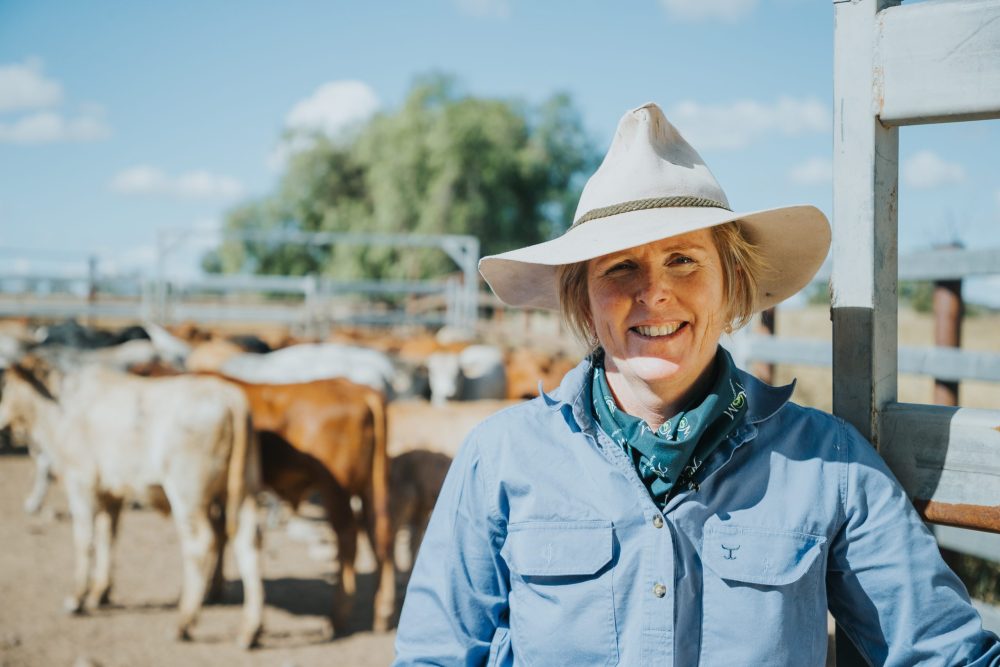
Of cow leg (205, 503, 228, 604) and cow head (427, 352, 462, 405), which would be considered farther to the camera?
cow head (427, 352, 462, 405)

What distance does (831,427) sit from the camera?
5.02 feet

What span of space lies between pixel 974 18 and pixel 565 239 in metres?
0.81

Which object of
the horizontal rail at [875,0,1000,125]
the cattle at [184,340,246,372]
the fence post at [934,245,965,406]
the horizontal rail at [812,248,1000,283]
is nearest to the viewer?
the horizontal rail at [875,0,1000,125]

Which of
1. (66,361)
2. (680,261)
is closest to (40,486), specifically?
(66,361)

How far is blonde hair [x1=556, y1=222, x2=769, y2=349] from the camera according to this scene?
5.48 ft

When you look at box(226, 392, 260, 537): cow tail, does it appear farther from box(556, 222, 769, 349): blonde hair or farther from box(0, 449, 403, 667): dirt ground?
box(556, 222, 769, 349): blonde hair

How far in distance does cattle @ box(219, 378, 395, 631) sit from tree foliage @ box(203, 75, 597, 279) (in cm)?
2171

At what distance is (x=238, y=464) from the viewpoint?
532 centimetres

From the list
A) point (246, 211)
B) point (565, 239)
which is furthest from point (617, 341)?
point (246, 211)

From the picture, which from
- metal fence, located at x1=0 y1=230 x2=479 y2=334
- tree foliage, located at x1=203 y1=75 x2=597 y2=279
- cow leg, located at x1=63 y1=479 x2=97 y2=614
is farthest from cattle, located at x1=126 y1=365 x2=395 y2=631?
tree foliage, located at x1=203 y1=75 x2=597 y2=279

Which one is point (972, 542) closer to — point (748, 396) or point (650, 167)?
point (748, 396)

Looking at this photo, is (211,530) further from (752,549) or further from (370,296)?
(370,296)

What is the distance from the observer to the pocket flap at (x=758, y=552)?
4.75 feet

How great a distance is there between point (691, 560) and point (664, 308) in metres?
0.48
